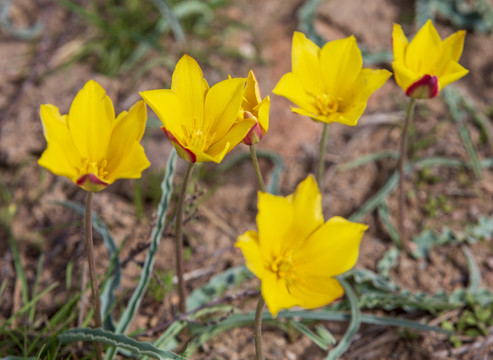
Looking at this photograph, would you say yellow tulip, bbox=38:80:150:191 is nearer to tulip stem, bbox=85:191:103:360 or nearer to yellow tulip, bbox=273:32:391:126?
tulip stem, bbox=85:191:103:360

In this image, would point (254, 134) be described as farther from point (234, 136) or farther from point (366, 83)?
point (366, 83)

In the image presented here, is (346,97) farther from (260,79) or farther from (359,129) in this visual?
(260,79)

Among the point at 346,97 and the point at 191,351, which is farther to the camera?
the point at 191,351

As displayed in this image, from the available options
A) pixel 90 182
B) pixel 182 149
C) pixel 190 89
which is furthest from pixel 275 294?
pixel 190 89

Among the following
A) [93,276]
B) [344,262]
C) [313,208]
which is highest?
[313,208]

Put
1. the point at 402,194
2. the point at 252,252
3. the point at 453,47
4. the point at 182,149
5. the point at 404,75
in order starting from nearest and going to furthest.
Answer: the point at 252,252, the point at 182,149, the point at 404,75, the point at 453,47, the point at 402,194

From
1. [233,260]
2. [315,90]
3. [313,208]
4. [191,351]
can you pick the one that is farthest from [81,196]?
[313,208]
